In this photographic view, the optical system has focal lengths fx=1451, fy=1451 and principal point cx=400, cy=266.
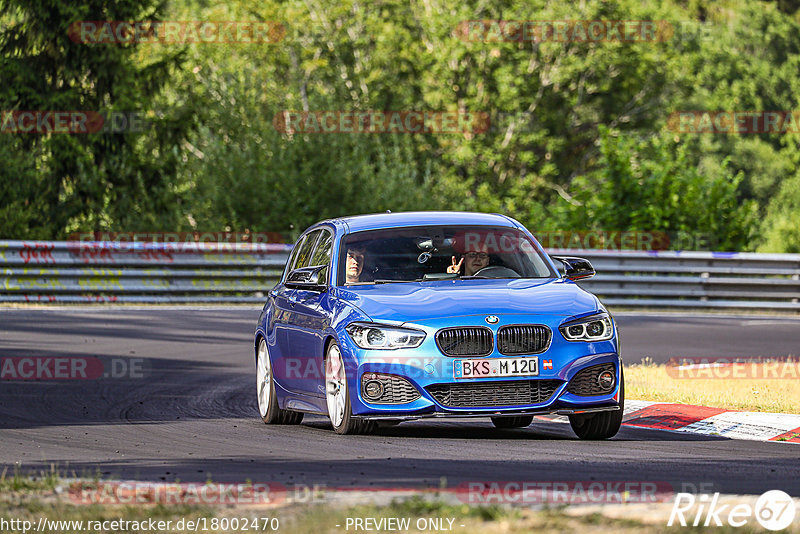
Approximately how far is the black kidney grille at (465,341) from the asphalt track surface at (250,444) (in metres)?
0.63

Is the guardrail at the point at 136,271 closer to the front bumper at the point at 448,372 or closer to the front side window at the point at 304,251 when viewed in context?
the front side window at the point at 304,251

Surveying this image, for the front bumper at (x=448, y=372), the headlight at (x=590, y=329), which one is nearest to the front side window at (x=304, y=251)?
the front bumper at (x=448, y=372)

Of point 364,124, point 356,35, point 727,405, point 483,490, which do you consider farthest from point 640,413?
point 356,35

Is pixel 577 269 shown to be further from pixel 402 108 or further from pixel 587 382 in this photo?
pixel 402 108

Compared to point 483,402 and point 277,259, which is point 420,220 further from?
point 277,259

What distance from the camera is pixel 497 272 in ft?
36.3

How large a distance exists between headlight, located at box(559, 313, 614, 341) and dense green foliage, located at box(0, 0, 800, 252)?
22991mm

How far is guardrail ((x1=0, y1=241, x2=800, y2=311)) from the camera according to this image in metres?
24.9

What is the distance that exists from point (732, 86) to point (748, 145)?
378 cm

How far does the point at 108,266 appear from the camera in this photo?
1004 inches

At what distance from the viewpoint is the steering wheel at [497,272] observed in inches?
433

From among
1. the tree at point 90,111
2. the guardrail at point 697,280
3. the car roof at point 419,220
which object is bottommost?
the guardrail at point 697,280

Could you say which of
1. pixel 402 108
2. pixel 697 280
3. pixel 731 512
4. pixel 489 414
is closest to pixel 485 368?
pixel 489 414

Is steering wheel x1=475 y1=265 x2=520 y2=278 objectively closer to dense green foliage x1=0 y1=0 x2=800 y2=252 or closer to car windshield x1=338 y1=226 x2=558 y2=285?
car windshield x1=338 y1=226 x2=558 y2=285
